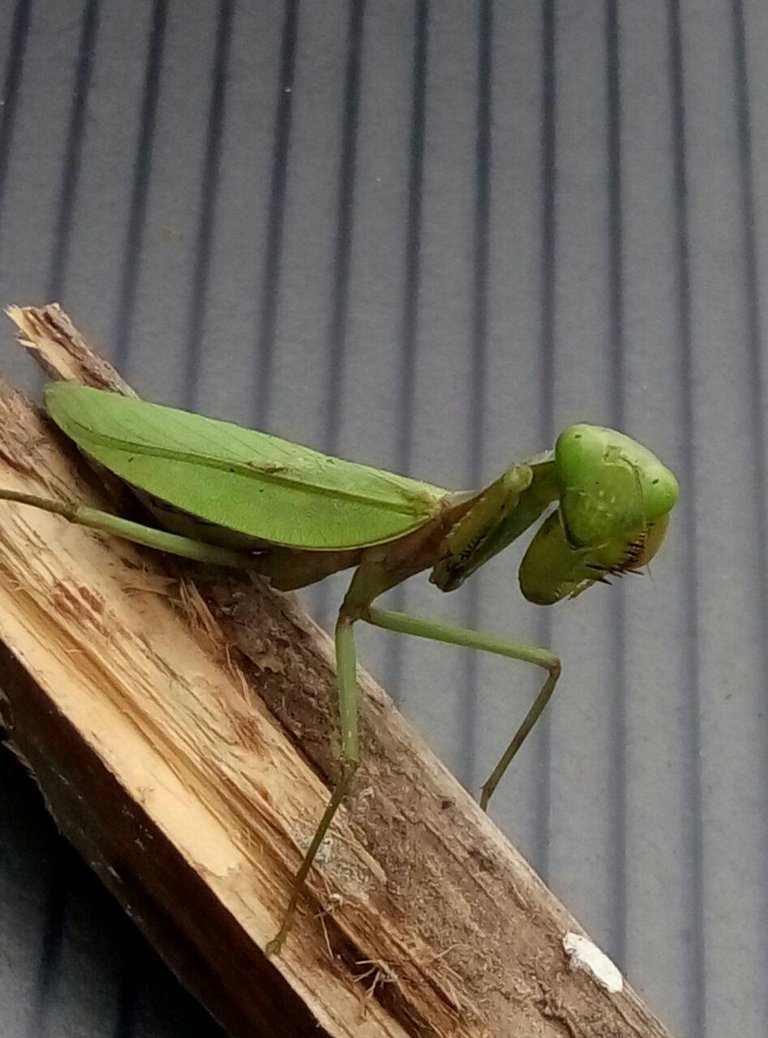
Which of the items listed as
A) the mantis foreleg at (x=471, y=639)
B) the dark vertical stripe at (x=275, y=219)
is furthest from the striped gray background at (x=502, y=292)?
the mantis foreleg at (x=471, y=639)

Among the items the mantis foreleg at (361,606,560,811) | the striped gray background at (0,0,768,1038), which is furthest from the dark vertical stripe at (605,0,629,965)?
the mantis foreleg at (361,606,560,811)

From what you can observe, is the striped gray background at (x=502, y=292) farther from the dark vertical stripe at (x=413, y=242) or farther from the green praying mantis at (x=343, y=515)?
the green praying mantis at (x=343, y=515)

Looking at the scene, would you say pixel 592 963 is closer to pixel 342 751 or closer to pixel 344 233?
pixel 342 751

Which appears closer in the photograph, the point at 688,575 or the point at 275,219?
the point at 688,575

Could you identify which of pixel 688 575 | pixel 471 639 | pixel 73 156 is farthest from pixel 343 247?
pixel 471 639

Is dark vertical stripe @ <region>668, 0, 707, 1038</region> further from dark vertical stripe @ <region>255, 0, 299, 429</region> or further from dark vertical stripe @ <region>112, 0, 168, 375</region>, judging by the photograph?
dark vertical stripe @ <region>112, 0, 168, 375</region>

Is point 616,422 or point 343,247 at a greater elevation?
point 343,247
